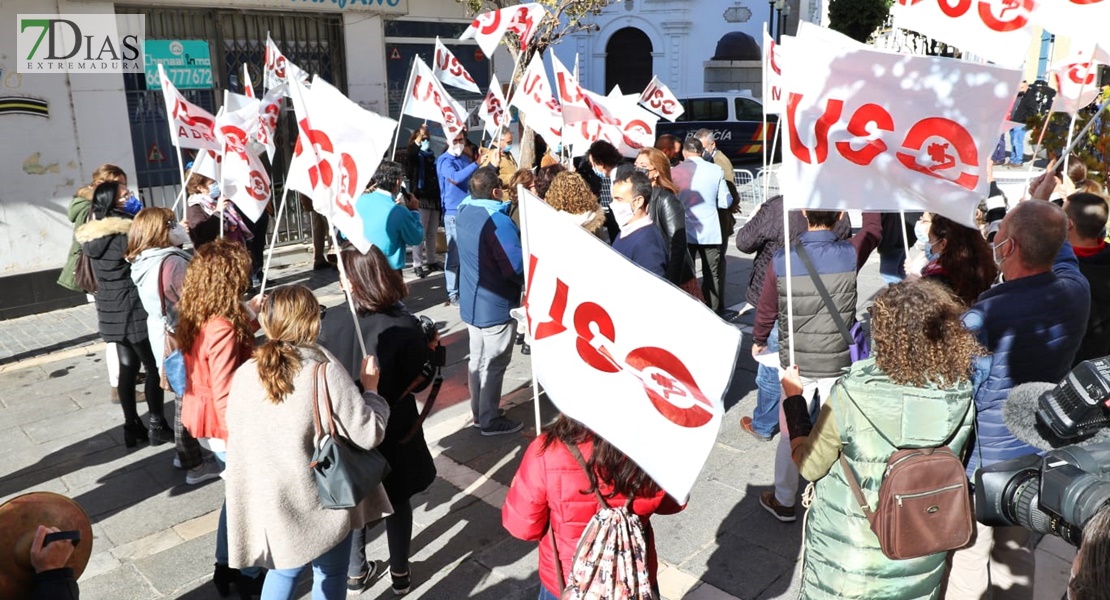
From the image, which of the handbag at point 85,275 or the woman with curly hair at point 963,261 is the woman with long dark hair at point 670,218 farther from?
the handbag at point 85,275

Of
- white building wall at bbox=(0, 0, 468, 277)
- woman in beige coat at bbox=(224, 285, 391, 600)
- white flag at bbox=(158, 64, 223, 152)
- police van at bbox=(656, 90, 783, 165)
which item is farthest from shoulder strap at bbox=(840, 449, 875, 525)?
police van at bbox=(656, 90, 783, 165)

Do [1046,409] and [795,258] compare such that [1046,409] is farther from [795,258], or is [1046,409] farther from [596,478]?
[795,258]

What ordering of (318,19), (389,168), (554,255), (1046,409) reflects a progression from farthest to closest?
(318,19)
(389,168)
(554,255)
(1046,409)

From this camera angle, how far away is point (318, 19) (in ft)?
39.6

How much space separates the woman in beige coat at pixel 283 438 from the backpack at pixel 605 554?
1.01 meters

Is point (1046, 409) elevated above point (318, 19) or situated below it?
below

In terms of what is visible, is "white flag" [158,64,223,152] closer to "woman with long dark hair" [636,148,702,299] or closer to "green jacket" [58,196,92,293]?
"green jacket" [58,196,92,293]

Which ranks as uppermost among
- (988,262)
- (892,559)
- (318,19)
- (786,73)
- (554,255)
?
(318,19)

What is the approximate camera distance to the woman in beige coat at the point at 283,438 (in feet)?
10.6

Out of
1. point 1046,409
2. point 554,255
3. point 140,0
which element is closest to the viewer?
point 1046,409

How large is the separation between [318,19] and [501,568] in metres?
9.78

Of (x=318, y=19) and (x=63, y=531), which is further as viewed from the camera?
(x=318, y=19)

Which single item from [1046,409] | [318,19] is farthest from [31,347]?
[1046,409]

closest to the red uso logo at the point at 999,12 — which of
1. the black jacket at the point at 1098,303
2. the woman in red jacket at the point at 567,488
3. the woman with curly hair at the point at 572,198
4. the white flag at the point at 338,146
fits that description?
the black jacket at the point at 1098,303
